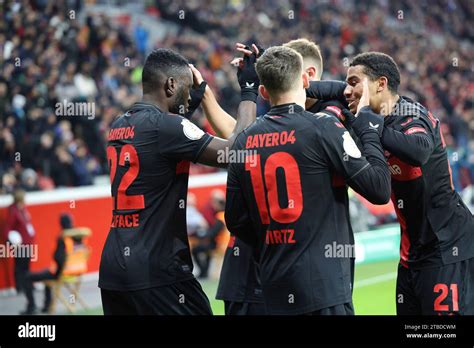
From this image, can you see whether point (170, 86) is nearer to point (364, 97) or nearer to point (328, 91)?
point (328, 91)

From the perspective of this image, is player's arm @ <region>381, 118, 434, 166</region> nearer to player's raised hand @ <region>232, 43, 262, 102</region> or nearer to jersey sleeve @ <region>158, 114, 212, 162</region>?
player's raised hand @ <region>232, 43, 262, 102</region>

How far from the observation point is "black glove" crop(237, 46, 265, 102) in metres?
5.68

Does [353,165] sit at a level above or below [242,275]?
above

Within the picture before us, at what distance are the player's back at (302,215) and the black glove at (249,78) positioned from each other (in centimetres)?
75

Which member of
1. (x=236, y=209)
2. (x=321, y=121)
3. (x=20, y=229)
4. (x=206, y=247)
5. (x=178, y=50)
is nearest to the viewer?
(x=321, y=121)

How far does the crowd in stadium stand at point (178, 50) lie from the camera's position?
1464 cm

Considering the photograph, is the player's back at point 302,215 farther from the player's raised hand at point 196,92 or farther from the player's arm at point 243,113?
the player's raised hand at point 196,92

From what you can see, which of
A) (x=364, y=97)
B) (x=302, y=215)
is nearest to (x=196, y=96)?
(x=364, y=97)

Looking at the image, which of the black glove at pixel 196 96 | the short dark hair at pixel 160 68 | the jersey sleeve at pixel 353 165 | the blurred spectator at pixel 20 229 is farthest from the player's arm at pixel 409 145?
the blurred spectator at pixel 20 229

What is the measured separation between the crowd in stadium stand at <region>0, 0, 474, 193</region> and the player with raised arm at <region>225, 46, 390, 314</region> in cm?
253

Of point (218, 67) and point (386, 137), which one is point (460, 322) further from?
point (218, 67)

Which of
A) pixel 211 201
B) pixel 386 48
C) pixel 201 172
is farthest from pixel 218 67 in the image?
pixel 386 48

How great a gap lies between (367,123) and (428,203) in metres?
0.94

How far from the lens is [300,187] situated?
4.85m
